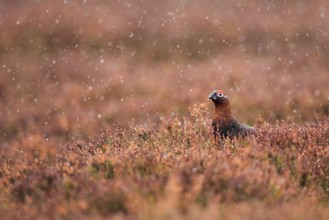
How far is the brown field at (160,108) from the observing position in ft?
12.6

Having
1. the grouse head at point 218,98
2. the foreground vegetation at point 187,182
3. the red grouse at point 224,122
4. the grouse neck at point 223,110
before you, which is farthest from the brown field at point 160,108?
the grouse head at point 218,98

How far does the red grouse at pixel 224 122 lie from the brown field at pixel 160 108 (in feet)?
0.59

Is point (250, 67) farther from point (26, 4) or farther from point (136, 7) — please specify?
point (26, 4)

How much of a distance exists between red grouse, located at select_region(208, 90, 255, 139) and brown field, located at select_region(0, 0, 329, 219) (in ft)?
0.59

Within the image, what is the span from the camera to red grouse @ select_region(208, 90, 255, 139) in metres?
Result: 6.05

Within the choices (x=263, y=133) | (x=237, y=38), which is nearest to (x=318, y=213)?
(x=263, y=133)

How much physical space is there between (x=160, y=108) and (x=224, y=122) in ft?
17.2

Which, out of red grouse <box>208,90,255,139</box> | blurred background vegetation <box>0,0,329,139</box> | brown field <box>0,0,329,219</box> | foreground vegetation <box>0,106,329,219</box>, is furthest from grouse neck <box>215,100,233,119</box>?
blurred background vegetation <box>0,0,329,139</box>

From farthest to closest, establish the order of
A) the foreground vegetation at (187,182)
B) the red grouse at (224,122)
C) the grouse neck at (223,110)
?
the grouse neck at (223,110) < the red grouse at (224,122) < the foreground vegetation at (187,182)

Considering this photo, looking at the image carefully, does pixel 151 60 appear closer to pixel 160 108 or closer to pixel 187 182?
pixel 160 108

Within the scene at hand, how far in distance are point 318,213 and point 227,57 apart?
1163cm

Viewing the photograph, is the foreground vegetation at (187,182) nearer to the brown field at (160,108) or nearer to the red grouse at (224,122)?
the brown field at (160,108)

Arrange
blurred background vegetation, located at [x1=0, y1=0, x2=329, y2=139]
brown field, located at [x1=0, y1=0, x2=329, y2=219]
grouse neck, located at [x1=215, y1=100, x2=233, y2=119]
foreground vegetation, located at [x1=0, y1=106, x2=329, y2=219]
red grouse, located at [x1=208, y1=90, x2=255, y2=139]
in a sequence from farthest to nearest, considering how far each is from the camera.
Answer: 1. blurred background vegetation, located at [x1=0, y1=0, x2=329, y2=139]
2. grouse neck, located at [x1=215, y1=100, x2=233, y2=119]
3. red grouse, located at [x1=208, y1=90, x2=255, y2=139]
4. brown field, located at [x1=0, y1=0, x2=329, y2=219]
5. foreground vegetation, located at [x1=0, y1=106, x2=329, y2=219]

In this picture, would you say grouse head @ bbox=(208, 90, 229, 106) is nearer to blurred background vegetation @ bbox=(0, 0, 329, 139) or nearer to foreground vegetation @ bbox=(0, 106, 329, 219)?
foreground vegetation @ bbox=(0, 106, 329, 219)
